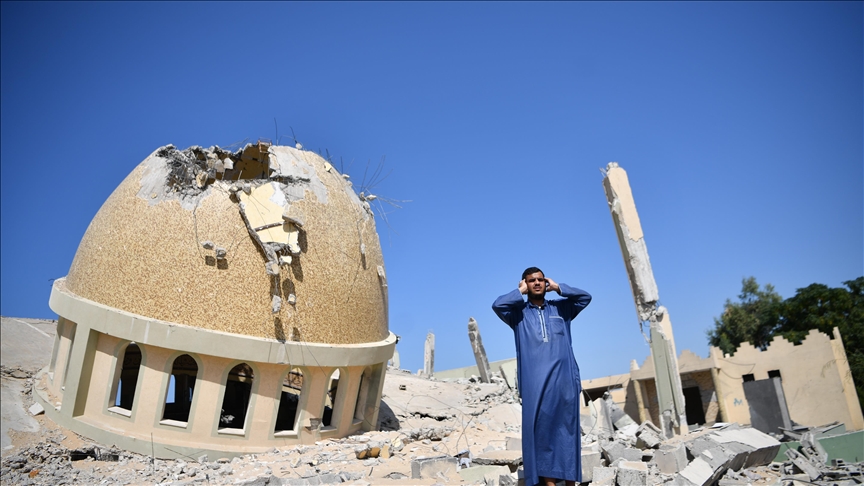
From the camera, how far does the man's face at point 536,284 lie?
504cm

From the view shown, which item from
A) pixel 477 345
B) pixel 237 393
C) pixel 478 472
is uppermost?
pixel 477 345

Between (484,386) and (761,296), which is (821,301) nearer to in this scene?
(761,296)

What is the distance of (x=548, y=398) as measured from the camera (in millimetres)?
4664

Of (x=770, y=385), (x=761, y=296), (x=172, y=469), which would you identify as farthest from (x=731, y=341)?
(x=172, y=469)

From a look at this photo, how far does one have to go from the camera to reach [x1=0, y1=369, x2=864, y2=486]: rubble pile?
702 cm

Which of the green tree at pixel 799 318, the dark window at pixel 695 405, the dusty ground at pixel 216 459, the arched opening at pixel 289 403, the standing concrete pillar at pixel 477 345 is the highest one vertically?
the green tree at pixel 799 318

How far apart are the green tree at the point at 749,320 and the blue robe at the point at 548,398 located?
1306 inches

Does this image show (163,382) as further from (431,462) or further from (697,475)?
(697,475)

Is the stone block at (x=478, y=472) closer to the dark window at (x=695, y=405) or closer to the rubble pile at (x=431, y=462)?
the rubble pile at (x=431, y=462)

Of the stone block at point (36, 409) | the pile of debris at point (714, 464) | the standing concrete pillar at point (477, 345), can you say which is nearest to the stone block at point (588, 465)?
the pile of debris at point (714, 464)

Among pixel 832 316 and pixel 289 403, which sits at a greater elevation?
pixel 832 316

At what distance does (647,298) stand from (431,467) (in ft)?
44.5

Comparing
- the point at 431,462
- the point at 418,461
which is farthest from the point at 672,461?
the point at 418,461

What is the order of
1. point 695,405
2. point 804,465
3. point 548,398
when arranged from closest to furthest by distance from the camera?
point 548,398 < point 804,465 < point 695,405
